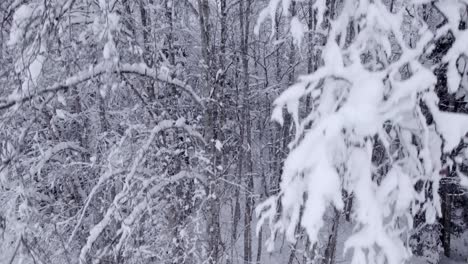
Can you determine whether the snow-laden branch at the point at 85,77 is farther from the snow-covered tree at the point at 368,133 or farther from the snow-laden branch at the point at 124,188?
the snow-covered tree at the point at 368,133

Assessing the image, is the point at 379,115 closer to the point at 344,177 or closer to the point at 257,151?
the point at 344,177

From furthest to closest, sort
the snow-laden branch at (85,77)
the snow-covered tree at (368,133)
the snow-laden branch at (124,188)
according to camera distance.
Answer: the snow-laden branch at (124,188)
the snow-laden branch at (85,77)
the snow-covered tree at (368,133)

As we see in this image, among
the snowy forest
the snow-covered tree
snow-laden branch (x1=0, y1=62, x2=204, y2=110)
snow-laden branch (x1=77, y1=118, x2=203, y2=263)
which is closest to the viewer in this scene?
the snow-covered tree

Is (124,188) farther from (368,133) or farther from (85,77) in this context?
(368,133)

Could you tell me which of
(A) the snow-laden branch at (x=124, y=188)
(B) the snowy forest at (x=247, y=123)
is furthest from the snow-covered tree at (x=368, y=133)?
(A) the snow-laden branch at (x=124, y=188)

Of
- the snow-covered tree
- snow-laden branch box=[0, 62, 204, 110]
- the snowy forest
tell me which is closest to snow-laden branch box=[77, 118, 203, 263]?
the snowy forest


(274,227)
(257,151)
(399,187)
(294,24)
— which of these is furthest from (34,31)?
(257,151)

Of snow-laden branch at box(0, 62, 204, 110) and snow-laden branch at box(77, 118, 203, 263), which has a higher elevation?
snow-laden branch at box(0, 62, 204, 110)

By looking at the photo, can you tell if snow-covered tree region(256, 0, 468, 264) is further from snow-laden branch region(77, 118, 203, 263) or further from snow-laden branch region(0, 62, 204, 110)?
snow-laden branch region(77, 118, 203, 263)

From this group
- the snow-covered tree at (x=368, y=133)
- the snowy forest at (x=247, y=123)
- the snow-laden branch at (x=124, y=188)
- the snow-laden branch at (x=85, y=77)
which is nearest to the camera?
the snow-covered tree at (x=368, y=133)

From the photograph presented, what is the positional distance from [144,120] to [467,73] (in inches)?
179

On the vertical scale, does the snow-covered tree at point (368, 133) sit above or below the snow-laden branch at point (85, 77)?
below

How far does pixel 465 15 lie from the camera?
2.25 meters

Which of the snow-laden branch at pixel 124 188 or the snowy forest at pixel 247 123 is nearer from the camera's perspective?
the snowy forest at pixel 247 123
